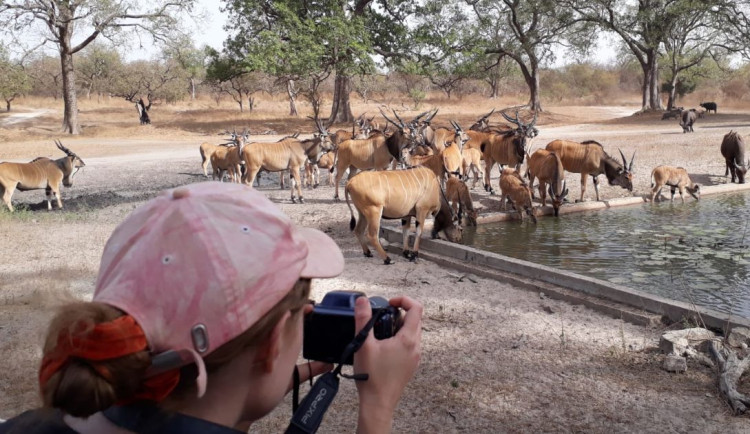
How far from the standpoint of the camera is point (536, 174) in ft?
36.7

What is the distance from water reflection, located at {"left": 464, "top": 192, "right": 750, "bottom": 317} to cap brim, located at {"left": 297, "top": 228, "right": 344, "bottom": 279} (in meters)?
5.22

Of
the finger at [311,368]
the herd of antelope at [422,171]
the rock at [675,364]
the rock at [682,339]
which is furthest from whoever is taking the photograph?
the herd of antelope at [422,171]

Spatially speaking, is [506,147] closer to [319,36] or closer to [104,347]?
[104,347]

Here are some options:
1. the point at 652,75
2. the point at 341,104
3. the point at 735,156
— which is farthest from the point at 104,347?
the point at 652,75

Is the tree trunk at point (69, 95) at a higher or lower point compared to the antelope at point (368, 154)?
higher

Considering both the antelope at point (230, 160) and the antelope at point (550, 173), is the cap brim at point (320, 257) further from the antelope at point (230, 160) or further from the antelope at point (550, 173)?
the antelope at point (230, 160)

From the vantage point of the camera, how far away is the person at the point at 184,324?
998mm

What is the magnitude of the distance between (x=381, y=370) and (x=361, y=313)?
0.13 m

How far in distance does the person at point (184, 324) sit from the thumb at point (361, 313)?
0.25 metres

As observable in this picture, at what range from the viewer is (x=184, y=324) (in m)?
1.06

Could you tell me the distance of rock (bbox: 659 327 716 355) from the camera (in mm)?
4355

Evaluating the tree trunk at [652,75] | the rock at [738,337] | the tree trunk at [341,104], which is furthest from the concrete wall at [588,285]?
the tree trunk at [652,75]

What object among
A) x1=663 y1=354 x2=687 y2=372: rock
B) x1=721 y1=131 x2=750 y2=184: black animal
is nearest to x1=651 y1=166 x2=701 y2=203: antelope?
x1=721 y1=131 x2=750 y2=184: black animal

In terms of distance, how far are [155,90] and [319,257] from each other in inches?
1924
